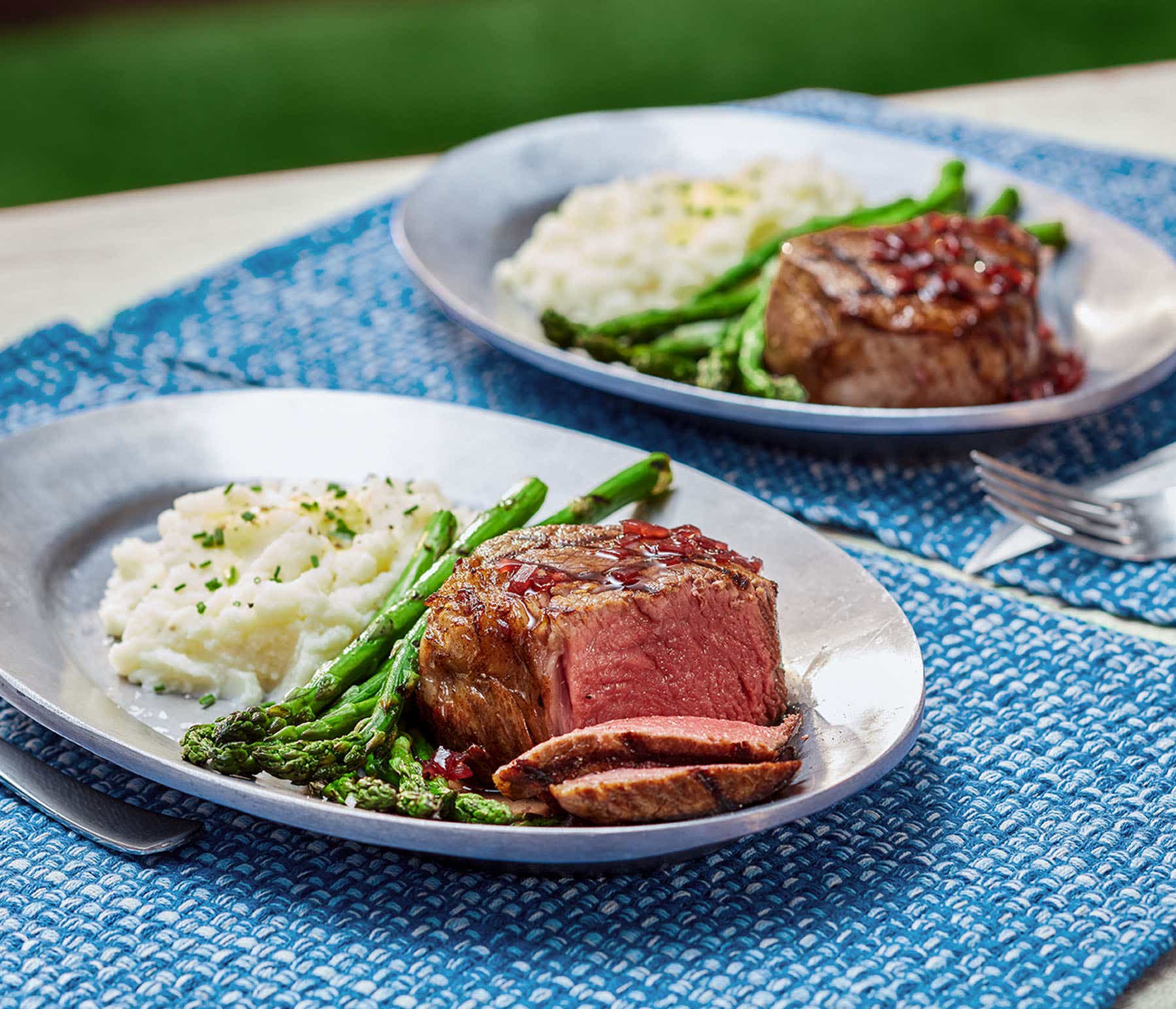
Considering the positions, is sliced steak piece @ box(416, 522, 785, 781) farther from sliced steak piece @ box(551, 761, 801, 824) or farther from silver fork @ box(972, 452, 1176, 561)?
silver fork @ box(972, 452, 1176, 561)

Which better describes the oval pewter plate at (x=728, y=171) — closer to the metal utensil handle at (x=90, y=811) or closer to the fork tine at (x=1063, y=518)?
the fork tine at (x=1063, y=518)

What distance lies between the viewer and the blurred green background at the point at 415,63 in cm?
1184

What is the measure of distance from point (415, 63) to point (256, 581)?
10333 mm

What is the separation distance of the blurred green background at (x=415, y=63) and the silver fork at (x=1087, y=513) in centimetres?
931

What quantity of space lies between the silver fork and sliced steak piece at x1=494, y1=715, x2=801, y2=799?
5.22ft

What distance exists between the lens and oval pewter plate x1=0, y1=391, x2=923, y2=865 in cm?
245

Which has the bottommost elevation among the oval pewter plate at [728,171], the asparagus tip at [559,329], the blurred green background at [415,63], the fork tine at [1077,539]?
the blurred green background at [415,63]

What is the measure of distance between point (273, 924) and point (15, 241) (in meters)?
4.51

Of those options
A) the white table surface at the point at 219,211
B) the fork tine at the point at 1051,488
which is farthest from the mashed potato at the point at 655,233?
the fork tine at the point at 1051,488

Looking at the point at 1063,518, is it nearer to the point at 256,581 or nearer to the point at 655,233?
the point at 655,233

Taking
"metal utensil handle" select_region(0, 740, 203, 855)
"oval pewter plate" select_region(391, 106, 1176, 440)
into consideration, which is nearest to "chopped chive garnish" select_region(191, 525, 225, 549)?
"metal utensil handle" select_region(0, 740, 203, 855)

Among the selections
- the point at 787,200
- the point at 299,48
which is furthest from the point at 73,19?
the point at 787,200

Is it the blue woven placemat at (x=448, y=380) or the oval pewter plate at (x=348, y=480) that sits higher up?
the oval pewter plate at (x=348, y=480)

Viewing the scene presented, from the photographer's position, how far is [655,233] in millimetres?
5270
